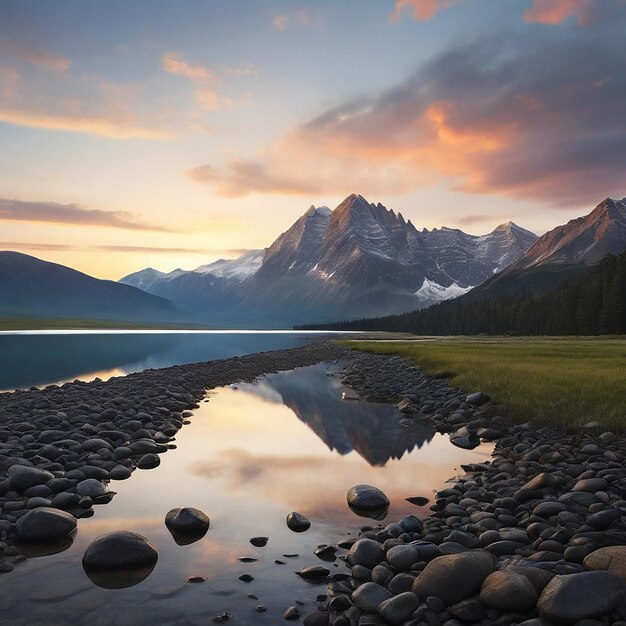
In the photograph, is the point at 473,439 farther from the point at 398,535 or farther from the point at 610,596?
the point at 610,596

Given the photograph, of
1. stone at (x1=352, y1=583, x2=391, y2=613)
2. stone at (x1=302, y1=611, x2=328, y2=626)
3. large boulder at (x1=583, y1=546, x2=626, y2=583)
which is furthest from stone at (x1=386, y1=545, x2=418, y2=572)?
large boulder at (x1=583, y1=546, x2=626, y2=583)

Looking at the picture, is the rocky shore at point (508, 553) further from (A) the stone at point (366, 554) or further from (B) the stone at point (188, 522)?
(B) the stone at point (188, 522)

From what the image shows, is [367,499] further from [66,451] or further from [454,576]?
[66,451]

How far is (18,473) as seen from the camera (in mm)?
13148

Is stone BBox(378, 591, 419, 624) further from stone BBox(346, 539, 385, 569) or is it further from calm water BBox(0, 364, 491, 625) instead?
stone BBox(346, 539, 385, 569)

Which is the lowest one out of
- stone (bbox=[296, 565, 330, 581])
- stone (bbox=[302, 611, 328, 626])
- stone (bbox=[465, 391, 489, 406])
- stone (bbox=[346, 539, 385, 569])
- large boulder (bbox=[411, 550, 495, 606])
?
stone (bbox=[296, 565, 330, 581])

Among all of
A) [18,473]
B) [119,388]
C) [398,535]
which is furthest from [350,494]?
[119,388]

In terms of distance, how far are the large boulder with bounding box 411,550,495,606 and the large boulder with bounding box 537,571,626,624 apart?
3.48 ft

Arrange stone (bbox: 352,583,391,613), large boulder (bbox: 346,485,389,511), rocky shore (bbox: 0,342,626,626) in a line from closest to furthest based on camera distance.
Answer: rocky shore (bbox: 0,342,626,626), stone (bbox: 352,583,391,613), large boulder (bbox: 346,485,389,511)

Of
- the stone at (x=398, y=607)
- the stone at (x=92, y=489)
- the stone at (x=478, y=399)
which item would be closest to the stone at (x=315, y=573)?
the stone at (x=398, y=607)

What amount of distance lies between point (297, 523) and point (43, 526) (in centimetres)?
568

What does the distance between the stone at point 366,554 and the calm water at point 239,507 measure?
0.31 m

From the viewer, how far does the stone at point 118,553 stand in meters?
9.45

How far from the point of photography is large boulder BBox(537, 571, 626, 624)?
6.50 m
